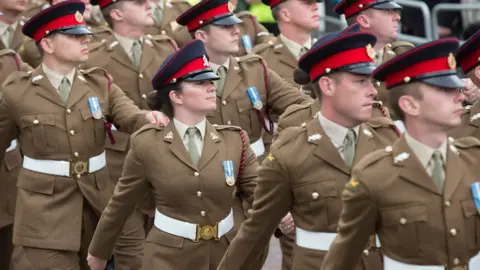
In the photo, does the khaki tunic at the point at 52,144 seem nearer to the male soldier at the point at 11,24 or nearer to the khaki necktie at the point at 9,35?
the male soldier at the point at 11,24

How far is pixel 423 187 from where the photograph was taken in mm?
5742

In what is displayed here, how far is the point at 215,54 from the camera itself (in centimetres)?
934

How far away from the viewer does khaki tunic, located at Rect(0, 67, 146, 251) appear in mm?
8719

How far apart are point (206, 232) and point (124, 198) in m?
0.49

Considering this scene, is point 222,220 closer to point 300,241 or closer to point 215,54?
point 300,241

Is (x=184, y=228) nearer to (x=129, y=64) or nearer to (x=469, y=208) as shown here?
(x=469, y=208)

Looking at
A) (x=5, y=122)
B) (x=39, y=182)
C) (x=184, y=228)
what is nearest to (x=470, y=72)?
(x=184, y=228)

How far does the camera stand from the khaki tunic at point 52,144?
8.72 meters

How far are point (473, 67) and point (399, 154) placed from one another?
2060 millimetres

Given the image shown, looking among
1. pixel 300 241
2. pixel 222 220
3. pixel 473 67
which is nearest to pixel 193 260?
pixel 222 220

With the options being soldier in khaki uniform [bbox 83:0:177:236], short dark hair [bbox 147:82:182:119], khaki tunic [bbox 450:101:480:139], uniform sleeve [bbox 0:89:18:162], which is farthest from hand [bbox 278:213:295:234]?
soldier in khaki uniform [bbox 83:0:177:236]

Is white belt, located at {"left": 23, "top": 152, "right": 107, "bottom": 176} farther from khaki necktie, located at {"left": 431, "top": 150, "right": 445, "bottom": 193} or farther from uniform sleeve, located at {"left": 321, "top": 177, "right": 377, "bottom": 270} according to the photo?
khaki necktie, located at {"left": 431, "top": 150, "right": 445, "bottom": 193}

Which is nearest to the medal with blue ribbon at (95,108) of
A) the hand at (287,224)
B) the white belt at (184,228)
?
the white belt at (184,228)

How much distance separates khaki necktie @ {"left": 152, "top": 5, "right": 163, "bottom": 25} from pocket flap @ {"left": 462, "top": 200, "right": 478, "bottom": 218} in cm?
666
